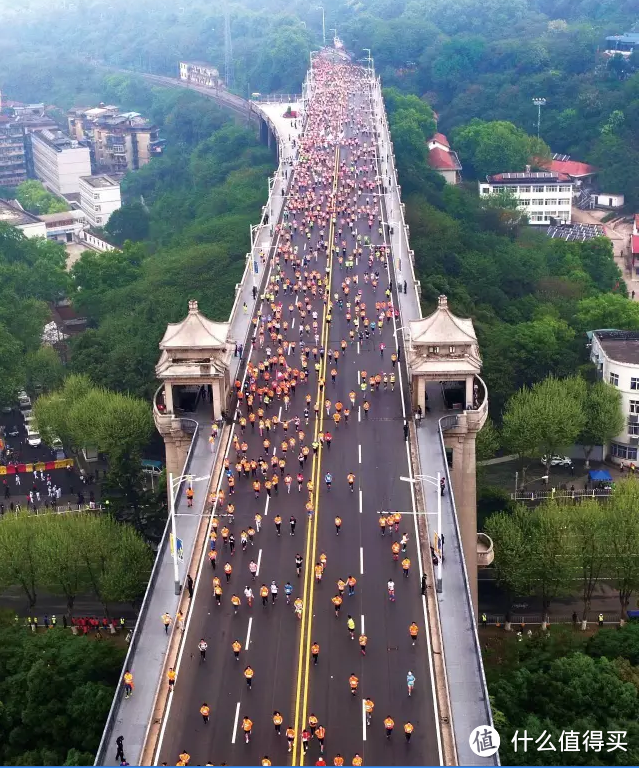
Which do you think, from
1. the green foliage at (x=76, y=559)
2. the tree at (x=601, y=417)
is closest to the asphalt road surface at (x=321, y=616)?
the green foliage at (x=76, y=559)

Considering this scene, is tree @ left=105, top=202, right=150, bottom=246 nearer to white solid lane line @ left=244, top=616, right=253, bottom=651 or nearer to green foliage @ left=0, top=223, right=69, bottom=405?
green foliage @ left=0, top=223, right=69, bottom=405

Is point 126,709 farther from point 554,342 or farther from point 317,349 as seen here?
point 554,342

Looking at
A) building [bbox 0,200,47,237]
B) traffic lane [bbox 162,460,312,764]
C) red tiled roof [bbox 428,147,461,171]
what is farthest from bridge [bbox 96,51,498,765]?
red tiled roof [bbox 428,147,461,171]

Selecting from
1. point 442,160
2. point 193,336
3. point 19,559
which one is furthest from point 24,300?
point 442,160

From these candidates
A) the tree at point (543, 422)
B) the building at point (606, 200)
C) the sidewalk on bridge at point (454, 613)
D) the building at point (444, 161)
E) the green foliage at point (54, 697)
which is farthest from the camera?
the building at point (444, 161)

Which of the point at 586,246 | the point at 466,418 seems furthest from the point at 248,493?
the point at 586,246

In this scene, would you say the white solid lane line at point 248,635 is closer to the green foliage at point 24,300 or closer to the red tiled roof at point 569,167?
the green foliage at point 24,300
